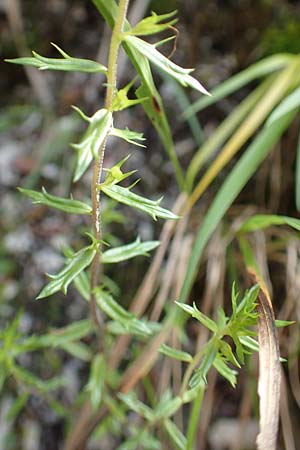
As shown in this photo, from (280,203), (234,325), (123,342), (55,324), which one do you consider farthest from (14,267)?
(234,325)

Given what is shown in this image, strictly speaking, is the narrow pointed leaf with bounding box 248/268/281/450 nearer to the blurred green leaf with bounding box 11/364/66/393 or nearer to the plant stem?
the plant stem

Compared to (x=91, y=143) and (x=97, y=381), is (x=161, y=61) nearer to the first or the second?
(x=91, y=143)

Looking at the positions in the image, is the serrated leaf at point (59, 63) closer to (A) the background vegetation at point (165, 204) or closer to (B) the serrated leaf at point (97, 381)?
(A) the background vegetation at point (165, 204)

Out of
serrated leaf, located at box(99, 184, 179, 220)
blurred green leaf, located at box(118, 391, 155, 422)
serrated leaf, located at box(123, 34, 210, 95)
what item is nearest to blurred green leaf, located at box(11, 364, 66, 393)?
blurred green leaf, located at box(118, 391, 155, 422)

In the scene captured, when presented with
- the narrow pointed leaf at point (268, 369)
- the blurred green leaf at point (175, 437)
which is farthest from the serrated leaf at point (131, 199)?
the blurred green leaf at point (175, 437)

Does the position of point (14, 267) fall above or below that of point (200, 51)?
below

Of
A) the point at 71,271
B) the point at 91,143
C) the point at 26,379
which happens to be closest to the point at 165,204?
the point at 26,379

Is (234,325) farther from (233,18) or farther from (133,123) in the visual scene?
(233,18)
